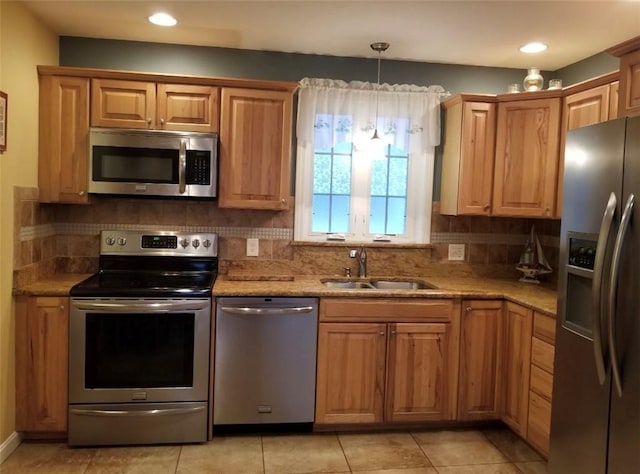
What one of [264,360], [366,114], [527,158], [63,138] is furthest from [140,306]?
[527,158]

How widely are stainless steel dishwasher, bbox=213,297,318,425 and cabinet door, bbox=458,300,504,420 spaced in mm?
923

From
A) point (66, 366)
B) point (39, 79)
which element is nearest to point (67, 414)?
point (66, 366)

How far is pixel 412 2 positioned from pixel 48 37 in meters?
2.18

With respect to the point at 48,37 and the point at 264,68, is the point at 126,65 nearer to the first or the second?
the point at 48,37

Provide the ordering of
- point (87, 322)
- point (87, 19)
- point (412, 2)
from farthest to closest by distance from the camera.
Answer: point (87, 19) < point (87, 322) < point (412, 2)

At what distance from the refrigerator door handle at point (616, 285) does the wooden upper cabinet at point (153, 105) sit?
7.35 ft

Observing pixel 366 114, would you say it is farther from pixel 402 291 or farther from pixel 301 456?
pixel 301 456

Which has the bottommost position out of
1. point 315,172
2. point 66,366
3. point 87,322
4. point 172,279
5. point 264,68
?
point 66,366

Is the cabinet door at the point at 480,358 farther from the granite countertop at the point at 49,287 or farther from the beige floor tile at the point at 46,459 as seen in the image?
the granite countertop at the point at 49,287

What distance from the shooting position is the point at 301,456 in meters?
2.82

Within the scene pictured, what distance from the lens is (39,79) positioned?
118 inches

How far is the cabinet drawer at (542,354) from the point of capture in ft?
8.77

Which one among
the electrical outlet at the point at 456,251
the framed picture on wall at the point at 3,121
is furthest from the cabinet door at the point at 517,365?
the framed picture on wall at the point at 3,121

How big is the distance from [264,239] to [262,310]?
0.73m
